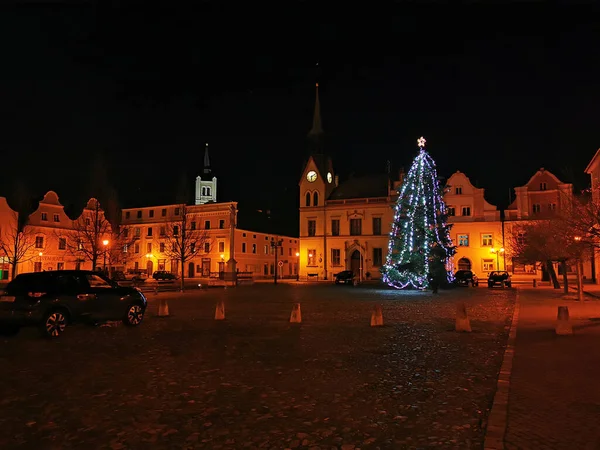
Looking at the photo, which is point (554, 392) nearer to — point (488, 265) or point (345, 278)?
point (345, 278)

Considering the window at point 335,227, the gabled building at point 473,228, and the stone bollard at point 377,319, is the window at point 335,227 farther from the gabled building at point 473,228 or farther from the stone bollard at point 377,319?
the stone bollard at point 377,319

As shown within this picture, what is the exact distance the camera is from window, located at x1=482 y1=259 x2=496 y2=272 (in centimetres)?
5922

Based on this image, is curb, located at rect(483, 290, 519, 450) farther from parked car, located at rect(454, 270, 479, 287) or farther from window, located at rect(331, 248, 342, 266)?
window, located at rect(331, 248, 342, 266)

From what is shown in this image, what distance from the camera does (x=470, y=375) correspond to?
29.7 ft

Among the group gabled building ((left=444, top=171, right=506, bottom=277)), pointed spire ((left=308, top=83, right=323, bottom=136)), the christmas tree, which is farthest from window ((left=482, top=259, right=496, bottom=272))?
pointed spire ((left=308, top=83, right=323, bottom=136))

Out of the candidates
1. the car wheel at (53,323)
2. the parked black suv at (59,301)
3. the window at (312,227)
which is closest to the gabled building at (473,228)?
the window at (312,227)

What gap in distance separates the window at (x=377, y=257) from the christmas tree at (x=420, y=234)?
78.8ft

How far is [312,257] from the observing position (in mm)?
69438

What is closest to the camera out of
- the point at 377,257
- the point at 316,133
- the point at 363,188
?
the point at 377,257

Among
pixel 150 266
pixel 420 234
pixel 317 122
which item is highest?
pixel 317 122

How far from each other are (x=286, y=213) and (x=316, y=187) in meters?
22.7

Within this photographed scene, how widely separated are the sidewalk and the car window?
11.7m

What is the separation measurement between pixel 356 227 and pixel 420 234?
28653mm

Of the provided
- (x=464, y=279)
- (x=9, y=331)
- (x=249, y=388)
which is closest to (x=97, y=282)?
(x=9, y=331)
